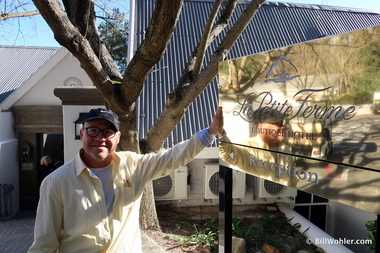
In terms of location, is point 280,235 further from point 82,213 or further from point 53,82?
point 53,82

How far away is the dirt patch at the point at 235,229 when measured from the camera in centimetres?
499

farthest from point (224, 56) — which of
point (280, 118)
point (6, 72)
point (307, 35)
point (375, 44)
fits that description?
point (6, 72)

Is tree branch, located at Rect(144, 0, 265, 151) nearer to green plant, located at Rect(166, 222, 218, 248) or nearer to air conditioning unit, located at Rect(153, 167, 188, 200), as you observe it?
green plant, located at Rect(166, 222, 218, 248)

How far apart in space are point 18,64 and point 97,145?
561 inches

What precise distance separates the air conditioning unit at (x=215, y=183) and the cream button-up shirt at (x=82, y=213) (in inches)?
168

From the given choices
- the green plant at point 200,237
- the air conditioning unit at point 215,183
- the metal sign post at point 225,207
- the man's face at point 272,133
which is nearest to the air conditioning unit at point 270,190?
the air conditioning unit at point 215,183

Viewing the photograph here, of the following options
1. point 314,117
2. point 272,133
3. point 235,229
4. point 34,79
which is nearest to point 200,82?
point 272,133

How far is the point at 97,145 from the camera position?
7.12 feet

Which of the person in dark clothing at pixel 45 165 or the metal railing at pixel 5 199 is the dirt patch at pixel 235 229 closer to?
the person in dark clothing at pixel 45 165

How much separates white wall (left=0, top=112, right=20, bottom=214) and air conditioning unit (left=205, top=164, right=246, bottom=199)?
7.36 metres

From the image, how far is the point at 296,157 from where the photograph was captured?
2.43 meters

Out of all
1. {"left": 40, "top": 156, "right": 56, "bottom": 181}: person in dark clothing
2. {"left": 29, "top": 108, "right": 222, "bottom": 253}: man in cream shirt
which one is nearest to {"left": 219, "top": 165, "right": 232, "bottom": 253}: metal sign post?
{"left": 29, "top": 108, "right": 222, "bottom": 253}: man in cream shirt

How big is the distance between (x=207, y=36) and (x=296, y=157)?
2.48 metres

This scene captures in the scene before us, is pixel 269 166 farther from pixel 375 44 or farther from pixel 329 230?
A: pixel 329 230
